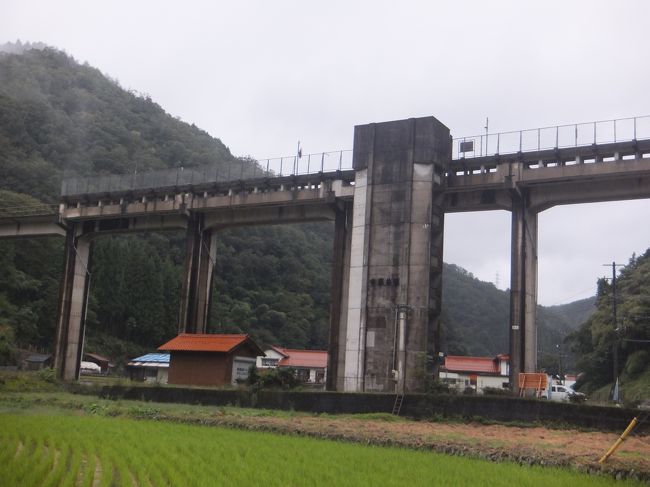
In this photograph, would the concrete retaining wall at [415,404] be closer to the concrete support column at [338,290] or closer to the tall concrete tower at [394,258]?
the tall concrete tower at [394,258]

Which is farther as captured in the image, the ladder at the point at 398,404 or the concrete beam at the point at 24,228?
the concrete beam at the point at 24,228

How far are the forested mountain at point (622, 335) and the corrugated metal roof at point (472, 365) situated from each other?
8.95m

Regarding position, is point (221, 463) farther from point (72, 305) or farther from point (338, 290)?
point (72, 305)

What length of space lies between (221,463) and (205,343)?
27310mm

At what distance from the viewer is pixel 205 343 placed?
4197 cm

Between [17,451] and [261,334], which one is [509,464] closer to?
[17,451]

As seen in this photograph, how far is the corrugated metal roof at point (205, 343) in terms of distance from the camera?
41.1m

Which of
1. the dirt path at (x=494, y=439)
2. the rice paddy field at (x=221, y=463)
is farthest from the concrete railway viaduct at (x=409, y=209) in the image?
the rice paddy field at (x=221, y=463)

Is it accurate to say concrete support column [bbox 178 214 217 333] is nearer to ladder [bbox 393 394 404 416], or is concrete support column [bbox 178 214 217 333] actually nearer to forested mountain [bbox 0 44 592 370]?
ladder [bbox 393 394 404 416]

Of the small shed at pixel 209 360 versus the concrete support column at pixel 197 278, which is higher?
the concrete support column at pixel 197 278

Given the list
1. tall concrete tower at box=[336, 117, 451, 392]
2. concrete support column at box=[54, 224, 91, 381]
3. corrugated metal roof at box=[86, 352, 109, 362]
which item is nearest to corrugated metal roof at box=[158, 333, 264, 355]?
tall concrete tower at box=[336, 117, 451, 392]

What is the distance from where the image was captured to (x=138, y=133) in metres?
112

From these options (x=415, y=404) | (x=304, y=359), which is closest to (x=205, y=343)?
(x=415, y=404)

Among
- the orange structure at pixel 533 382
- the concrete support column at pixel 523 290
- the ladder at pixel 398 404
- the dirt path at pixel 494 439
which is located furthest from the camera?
the concrete support column at pixel 523 290
